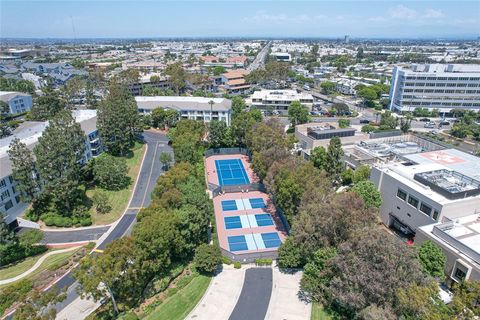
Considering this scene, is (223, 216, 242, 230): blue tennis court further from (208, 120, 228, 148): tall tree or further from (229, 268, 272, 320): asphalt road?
(208, 120, 228, 148): tall tree

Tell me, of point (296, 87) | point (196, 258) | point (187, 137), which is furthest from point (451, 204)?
point (296, 87)

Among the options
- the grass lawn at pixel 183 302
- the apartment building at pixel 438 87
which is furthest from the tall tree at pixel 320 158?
the apartment building at pixel 438 87

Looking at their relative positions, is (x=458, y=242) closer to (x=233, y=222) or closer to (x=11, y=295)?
(x=233, y=222)

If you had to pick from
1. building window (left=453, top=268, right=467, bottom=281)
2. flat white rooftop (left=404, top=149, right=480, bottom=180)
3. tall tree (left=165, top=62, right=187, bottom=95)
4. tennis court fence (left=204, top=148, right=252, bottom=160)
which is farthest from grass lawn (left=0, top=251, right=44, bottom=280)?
tall tree (left=165, top=62, right=187, bottom=95)

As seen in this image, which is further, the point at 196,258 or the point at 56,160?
the point at 56,160

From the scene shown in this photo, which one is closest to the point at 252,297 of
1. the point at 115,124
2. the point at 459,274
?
the point at 459,274

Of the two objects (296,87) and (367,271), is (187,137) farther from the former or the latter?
(296,87)

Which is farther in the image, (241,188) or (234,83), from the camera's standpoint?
(234,83)

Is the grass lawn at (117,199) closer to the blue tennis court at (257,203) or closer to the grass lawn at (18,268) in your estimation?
the grass lawn at (18,268)

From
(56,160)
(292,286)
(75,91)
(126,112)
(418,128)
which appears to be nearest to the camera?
(292,286)
